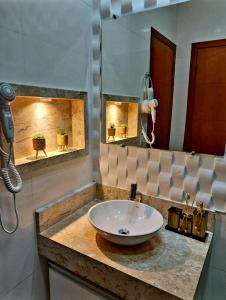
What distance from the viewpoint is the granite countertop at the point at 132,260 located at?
0.91 metres

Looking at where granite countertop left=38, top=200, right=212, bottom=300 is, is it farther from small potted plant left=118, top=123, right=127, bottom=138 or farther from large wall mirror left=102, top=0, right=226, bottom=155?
small potted plant left=118, top=123, right=127, bottom=138

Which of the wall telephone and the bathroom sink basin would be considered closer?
the wall telephone

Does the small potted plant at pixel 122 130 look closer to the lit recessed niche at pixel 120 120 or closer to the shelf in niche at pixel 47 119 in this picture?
the lit recessed niche at pixel 120 120

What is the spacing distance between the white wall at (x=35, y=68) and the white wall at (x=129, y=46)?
0.15 meters

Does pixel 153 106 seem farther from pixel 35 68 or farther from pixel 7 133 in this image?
pixel 7 133

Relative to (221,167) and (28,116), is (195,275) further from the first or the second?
(28,116)

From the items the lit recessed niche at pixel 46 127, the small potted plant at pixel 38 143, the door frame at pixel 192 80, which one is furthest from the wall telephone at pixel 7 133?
the door frame at pixel 192 80

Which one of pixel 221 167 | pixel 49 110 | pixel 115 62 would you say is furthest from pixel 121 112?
pixel 221 167

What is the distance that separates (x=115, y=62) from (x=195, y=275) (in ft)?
4.34

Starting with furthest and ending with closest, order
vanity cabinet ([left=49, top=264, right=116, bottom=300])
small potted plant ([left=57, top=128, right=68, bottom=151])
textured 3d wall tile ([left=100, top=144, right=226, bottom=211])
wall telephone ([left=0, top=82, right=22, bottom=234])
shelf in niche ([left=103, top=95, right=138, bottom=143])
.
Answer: shelf in niche ([left=103, top=95, right=138, bottom=143]) < small potted plant ([left=57, top=128, right=68, bottom=151]) < textured 3d wall tile ([left=100, top=144, right=226, bottom=211]) < vanity cabinet ([left=49, top=264, right=116, bottom=300]) < wall telephone ([left=0, top=82, right=22, bottom=234])

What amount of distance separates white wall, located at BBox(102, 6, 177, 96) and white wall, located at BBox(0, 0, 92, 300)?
0.48 feet

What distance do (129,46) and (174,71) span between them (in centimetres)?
37

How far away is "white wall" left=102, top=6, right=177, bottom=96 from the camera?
1273mm

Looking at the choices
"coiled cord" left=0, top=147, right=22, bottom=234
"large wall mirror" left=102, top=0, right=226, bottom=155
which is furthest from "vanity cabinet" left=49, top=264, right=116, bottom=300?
"large wall mirror" left=102, top=0, right=226, bottom=155
